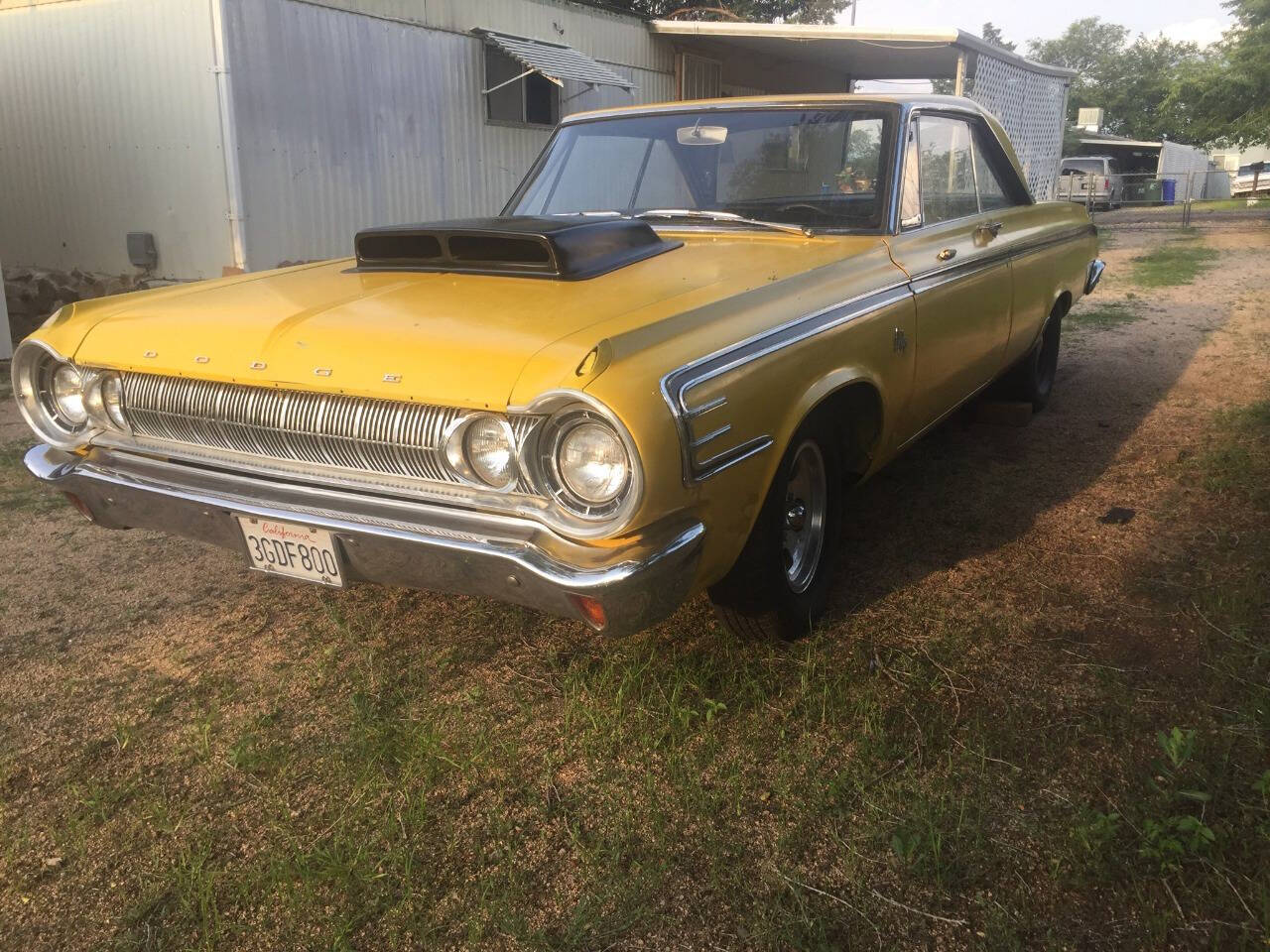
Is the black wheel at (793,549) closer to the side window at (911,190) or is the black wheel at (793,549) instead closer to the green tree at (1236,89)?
the side window at (911,190)

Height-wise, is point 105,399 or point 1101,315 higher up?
point 105,399

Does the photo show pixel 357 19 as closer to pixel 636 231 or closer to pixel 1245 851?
pixel 636 231

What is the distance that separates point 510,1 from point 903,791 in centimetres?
1091

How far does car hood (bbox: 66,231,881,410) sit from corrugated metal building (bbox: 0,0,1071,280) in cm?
634

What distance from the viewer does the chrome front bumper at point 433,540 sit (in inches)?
84.6

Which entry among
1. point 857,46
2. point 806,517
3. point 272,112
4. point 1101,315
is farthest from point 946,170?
point 857,46

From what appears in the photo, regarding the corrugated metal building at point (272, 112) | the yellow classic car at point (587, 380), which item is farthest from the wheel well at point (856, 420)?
the corrugated metal building at point (272, 112)

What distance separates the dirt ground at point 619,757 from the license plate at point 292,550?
42cm

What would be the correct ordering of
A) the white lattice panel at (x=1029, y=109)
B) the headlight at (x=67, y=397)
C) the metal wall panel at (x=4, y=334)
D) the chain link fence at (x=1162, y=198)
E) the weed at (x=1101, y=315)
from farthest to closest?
the chain link fence at (x=1162, y=198)
the white lattice panel at (x=1029, y=109)
the weed at (x=1101, y=315)
the metal wall panel at (x=4, y=334)
the headlight at (x=67, y=397)

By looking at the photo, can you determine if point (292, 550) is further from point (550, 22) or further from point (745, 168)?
point (550, 22)

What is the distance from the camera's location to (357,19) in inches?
379

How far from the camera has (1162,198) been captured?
114ft

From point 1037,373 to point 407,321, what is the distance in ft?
13.5

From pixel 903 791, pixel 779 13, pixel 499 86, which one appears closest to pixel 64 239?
pixel 499 86
